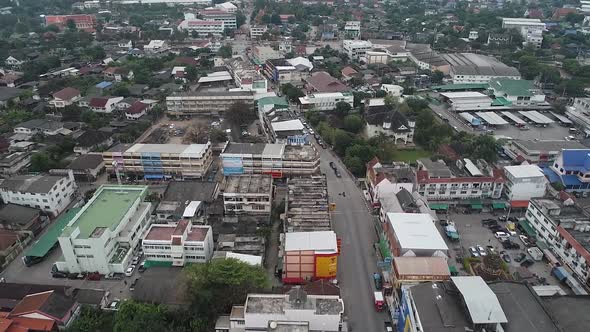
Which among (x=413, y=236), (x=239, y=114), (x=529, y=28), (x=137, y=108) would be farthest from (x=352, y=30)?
(x=413, y=236)

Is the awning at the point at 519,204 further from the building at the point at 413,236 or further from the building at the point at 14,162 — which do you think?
the building at the point at 14,162

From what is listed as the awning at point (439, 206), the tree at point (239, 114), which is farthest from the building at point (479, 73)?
the awning at point (439, 206)

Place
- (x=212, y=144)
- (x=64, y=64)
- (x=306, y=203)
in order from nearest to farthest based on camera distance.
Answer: (x=306, y=203) → (x=212, y=144) → (x=64, y=64)

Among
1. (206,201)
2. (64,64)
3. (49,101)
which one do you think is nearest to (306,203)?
(206,201)

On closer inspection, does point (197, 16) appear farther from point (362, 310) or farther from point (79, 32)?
point (362, 310)

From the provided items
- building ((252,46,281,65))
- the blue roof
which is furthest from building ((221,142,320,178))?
building ((252,46,281,65))

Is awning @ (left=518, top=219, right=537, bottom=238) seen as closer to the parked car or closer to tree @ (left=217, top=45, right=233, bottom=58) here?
the parked car

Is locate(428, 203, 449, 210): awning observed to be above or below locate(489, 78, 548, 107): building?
below
